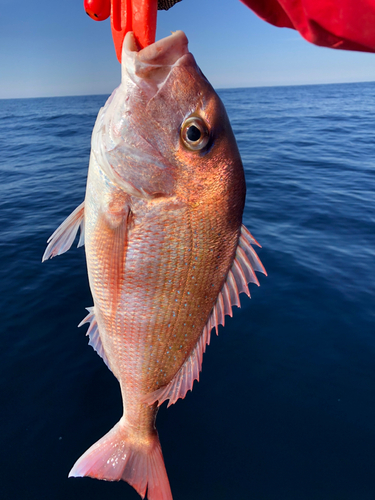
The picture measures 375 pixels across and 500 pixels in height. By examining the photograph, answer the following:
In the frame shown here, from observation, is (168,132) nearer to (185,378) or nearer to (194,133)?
(194,133)

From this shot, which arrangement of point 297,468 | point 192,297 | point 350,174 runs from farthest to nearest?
1. point 350,174
2. point 297,468
3. point 192,297

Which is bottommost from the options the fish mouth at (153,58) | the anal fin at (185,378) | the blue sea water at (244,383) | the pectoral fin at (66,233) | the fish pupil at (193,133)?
the blue sea water at (244,383)

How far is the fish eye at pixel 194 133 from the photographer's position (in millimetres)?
1429

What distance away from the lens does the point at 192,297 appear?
5.44ft

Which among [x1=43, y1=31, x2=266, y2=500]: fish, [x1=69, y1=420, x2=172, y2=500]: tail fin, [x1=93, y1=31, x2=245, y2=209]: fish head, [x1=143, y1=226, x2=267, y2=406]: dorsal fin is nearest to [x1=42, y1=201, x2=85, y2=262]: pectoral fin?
[x1=43, y1=31, x2=266, y2=500]: fish

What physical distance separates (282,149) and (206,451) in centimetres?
1499

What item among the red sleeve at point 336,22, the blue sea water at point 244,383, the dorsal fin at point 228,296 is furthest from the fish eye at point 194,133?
the blue sea water at point 244,383

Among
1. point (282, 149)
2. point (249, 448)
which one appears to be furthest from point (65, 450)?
point (282, 149)

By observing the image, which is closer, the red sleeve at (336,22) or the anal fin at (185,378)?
the red sleeve at (336,22)

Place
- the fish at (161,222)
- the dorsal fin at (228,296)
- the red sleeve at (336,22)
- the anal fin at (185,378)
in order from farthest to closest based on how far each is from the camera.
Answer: the anal fin at (185,378)
the dorsal fin at (228,296)
the fish at (161,222)
the red sleeve at (336,22)

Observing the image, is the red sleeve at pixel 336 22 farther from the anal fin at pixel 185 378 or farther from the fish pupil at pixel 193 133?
the anal fin at pixel 185 378

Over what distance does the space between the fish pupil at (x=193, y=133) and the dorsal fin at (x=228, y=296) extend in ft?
1.72

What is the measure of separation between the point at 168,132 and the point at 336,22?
0.79 metres

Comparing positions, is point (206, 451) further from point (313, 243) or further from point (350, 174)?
point (350, 174)
